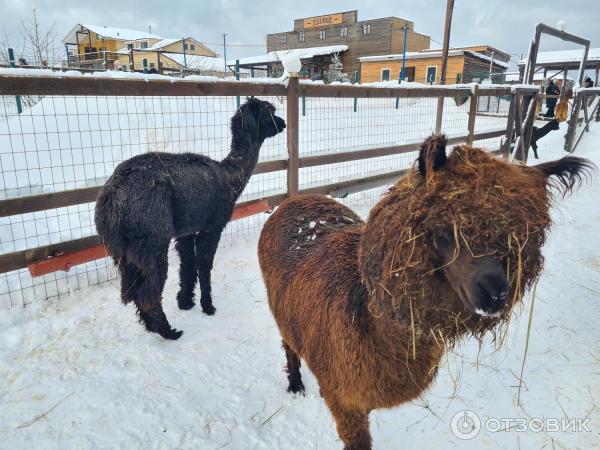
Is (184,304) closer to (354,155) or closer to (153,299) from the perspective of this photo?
(153,299)

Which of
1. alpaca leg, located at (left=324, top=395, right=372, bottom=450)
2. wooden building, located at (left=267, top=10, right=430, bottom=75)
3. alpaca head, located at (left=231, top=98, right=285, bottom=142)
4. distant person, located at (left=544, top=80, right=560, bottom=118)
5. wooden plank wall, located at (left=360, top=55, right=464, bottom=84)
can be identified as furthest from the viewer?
wooden building, located at (left=267, top=10, right=430, bottom=75)

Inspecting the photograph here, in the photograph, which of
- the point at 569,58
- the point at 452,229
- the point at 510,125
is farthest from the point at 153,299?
the point at 569,58

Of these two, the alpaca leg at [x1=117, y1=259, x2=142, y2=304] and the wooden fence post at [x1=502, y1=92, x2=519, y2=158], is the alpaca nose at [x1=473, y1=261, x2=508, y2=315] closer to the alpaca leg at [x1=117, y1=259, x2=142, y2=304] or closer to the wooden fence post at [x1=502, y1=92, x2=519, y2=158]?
the alpaca leg at [x1=117, y1=259, x2=142, y2=304]

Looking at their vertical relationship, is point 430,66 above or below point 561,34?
above

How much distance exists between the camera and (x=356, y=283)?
1704 mm

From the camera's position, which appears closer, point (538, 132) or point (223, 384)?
point (223, 384)

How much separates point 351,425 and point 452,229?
1.22 metres

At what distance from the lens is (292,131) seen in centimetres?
480

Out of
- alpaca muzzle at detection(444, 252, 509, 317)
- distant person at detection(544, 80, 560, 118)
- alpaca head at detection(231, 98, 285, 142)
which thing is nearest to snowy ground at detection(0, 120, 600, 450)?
alpaca muzzle at detection(444, 252, 509, 317)

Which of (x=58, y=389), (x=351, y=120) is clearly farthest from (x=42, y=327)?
(x=351, y=120)

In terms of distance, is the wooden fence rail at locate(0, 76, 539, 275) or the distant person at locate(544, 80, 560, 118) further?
the distant person at locate(544, 80, 560, 118)

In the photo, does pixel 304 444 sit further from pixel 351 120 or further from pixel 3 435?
pixel 351 120

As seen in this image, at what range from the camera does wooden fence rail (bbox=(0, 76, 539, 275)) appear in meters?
3.04

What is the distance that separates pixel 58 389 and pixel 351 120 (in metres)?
11.4
